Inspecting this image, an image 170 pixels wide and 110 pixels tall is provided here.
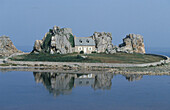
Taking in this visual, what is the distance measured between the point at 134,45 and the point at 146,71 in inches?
1812

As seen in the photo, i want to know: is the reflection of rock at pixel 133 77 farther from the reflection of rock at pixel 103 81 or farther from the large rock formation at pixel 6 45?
the large rock formation at pixel 6 45

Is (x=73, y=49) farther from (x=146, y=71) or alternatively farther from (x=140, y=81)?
(x=140, y=81)

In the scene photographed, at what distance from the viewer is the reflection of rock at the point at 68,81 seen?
150ft

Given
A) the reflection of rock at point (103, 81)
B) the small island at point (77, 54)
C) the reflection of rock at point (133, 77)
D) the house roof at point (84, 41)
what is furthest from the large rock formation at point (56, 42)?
the reflection of rock at point (133, 77)

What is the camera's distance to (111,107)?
3438 cm

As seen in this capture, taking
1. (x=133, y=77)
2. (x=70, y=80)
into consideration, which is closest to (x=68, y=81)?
(x=70, y=80)

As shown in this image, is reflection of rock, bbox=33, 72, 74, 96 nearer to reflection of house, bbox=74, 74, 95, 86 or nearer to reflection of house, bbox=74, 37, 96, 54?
reflection of house, bbox=74, 74, 95, 86

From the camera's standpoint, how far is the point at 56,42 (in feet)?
284

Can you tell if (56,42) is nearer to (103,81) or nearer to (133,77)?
(133,77)

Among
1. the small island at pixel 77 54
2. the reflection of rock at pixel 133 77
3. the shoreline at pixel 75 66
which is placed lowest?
the reflection of rock at pixel 133 77

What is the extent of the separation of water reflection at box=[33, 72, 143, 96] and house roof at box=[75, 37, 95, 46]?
2884cm

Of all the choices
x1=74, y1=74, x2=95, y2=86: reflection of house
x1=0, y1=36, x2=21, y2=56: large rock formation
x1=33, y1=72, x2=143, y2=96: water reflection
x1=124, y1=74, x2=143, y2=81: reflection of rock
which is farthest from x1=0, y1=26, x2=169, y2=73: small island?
x1=74, y1=74, x2=95, y2=86: reflection of house

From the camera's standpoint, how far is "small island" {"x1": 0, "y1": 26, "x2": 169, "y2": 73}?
237 ft

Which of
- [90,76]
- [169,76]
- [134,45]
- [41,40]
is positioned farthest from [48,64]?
[134,45]
